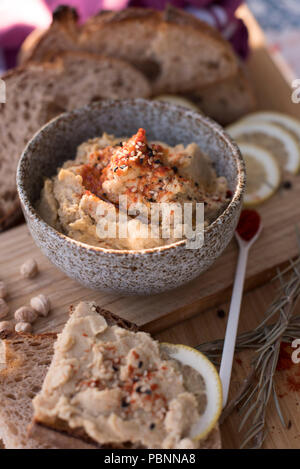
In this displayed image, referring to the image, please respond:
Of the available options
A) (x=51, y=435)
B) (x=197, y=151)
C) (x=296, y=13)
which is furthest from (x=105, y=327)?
(x=296, y=13)

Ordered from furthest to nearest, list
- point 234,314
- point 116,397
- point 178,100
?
point 178,100
point 234,314
point 116,397

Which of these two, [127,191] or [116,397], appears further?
[127,191]

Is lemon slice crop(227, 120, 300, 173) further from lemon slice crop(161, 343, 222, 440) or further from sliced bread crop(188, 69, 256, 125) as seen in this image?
lemon slice crop(161, 343, 222, 440)

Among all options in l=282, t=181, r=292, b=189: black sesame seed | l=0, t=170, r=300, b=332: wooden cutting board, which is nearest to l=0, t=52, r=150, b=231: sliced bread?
l=0, t=170, r=300, b=332: wooden cutting board

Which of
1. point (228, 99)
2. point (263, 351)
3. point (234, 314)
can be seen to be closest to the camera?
point (263, 351)

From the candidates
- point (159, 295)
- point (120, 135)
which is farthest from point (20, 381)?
point (120, 135)
